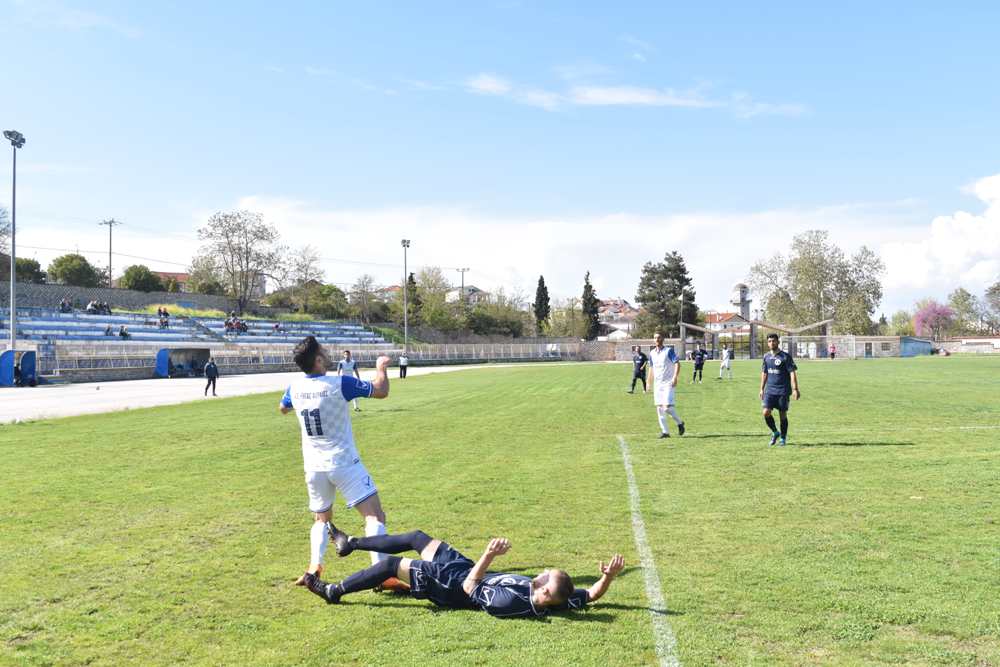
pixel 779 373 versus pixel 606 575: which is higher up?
pixel 779 373

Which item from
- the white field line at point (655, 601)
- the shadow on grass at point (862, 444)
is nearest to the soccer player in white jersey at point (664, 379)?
the shadow on grass at point (862, 444)

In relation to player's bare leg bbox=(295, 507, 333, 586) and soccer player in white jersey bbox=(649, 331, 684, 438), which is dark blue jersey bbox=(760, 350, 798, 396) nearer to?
soccer player in white jersey bbox=(649, 331, 684, 438)

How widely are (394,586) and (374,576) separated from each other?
1.21 ft

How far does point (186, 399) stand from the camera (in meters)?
29.2

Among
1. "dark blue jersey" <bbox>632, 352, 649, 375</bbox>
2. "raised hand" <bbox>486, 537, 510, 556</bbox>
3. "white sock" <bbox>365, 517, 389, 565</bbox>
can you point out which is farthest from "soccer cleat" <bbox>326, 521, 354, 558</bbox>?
"dark blue jersey" <bbox>632, 352, 649, 375</bbox>

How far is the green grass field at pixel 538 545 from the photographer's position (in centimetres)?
470

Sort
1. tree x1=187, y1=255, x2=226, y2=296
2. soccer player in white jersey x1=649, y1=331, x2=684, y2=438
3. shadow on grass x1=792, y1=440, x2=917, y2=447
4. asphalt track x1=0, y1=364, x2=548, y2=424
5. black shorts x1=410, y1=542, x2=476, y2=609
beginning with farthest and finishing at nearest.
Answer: tree x1=187, y1=255, x2=226, y2=296 → asphalt track x1=0, y1=364, x2=548, y2=424 → soccer player in white jersey x1=649, y1=331, x2=684, y2=438 → shadow on grass x1=792, y1=440, x2=917, y2=447 → black shorts x1=410, y1=542, x2=476, y2=609

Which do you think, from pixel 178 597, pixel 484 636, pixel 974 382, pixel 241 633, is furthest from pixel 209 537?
pixel 974 382

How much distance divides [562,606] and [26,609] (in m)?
3.95

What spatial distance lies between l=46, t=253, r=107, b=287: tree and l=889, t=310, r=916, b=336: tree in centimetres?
14433

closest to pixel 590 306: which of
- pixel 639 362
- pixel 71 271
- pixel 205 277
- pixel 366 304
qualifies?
pixel 366 304

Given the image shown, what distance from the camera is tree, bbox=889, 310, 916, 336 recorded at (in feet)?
505

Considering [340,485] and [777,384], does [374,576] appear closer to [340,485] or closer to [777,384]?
[340,485]

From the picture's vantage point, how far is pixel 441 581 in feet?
17.5
